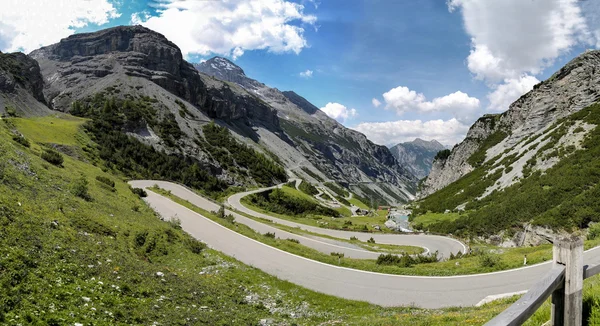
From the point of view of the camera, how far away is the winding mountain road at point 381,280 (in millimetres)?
15617

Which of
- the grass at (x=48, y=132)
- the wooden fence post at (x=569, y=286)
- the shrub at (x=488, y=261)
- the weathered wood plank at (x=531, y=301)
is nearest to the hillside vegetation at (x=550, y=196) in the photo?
the shrub at (x=488, y=261)

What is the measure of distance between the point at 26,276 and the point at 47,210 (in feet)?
24.9

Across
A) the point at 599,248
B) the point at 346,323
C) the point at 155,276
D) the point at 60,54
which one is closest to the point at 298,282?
the point at 346,323

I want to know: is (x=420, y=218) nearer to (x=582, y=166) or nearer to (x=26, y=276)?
(x=582, y=166)

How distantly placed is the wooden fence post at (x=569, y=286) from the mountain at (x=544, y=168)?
26.5 m

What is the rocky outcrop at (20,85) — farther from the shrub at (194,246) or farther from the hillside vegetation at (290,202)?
the shrub at (194,246)

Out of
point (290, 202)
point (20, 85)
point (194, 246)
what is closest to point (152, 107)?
point (20, 85)

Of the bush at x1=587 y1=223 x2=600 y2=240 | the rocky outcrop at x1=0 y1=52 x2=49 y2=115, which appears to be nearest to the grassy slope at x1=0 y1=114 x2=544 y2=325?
the bush at x1=587 y1=223 x2=600 y2=240

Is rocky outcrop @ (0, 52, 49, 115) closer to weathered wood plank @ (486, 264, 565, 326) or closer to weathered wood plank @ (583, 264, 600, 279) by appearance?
weathered wood plank @ (486, 264, 565, 326)

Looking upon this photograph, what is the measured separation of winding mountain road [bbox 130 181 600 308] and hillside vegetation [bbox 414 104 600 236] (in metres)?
10.3

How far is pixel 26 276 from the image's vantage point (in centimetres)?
865

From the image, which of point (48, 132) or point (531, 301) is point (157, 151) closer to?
point (48, 132)

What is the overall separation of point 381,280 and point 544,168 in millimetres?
34704

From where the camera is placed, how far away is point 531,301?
11.9ft
